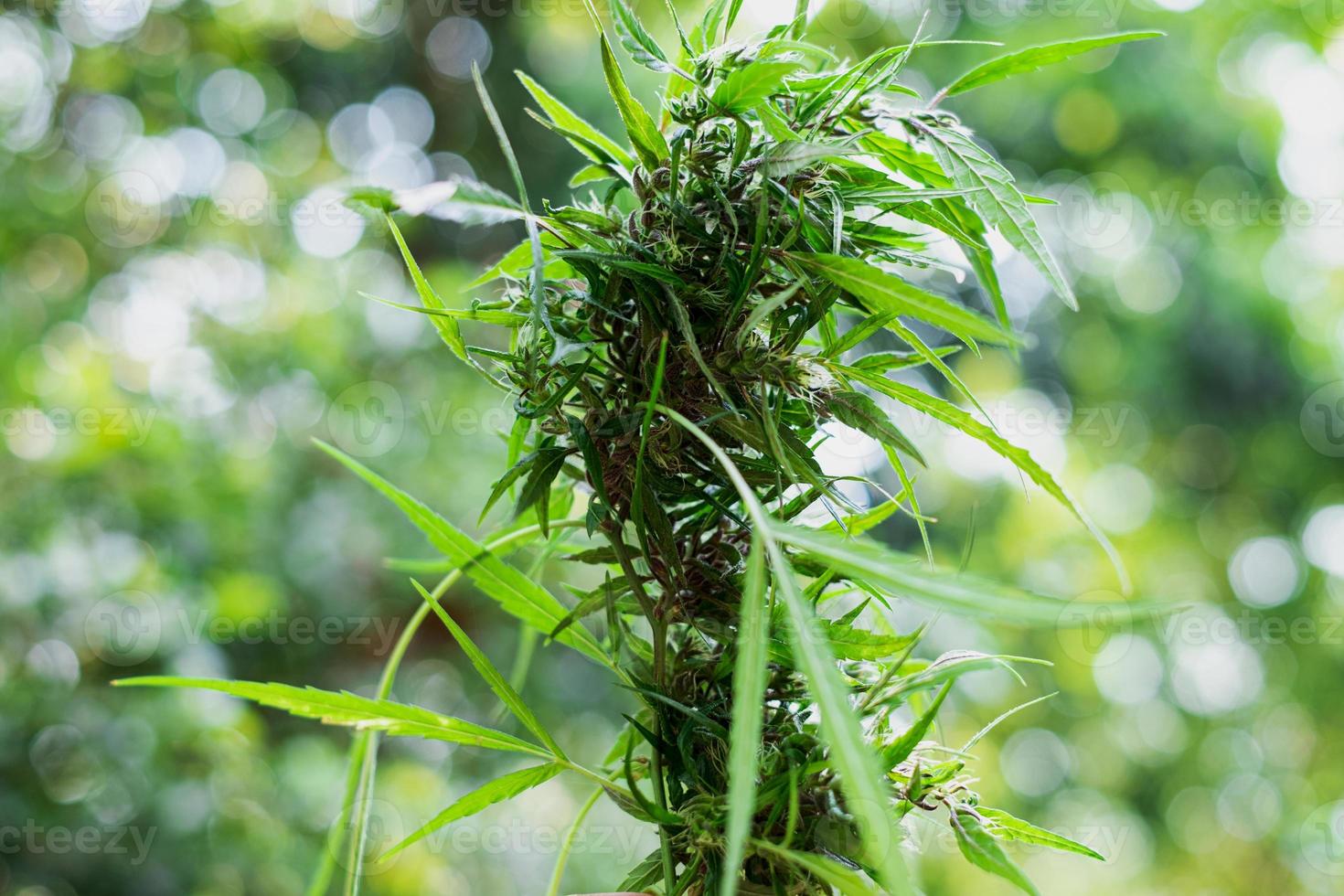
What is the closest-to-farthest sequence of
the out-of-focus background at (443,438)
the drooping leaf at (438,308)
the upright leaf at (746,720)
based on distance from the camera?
the upright leaf at (746,720)
the drooping leaf at (438,308)
the out-of-focus background at (443,438)

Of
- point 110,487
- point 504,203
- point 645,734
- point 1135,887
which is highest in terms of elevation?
point 504,203

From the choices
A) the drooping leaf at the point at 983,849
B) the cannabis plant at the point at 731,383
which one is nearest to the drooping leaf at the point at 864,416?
the cannabis plant at the point at 731,383

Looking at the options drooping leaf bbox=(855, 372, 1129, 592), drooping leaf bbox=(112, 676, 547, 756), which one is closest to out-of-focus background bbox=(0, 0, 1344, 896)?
drooping leaf bbox=(855, 372, 1129, 592)

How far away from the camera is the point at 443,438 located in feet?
5.42

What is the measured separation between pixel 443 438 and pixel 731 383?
1438 mm

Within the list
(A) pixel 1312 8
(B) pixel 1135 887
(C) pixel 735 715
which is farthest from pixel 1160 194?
(C) pixel 735 715

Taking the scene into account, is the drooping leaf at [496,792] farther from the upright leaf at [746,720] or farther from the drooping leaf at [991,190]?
the drooping leaf at [991,190]

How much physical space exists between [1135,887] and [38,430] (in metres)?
2.42

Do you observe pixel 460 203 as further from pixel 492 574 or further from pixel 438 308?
pixel 492 574

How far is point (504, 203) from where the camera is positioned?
270mm

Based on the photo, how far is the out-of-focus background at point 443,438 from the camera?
3.68 ft

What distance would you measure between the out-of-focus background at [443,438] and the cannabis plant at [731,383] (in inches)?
3.0

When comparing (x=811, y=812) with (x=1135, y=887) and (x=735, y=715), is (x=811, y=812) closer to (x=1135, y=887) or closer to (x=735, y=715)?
(x=735, y=715)

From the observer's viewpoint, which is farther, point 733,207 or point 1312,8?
point 1312,8
